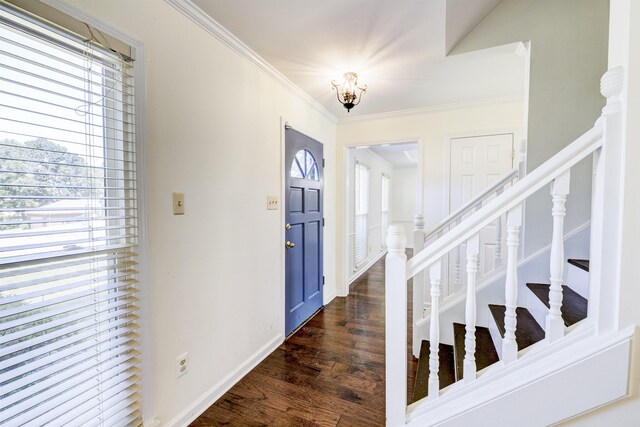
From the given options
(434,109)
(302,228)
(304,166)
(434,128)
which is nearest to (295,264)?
(302,228)

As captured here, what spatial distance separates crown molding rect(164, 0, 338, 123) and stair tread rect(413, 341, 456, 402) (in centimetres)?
244

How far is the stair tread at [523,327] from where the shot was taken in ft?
4.48

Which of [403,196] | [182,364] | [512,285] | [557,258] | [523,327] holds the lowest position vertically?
[182,364]

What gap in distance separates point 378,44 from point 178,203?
169cm

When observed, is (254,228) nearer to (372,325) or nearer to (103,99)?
(103,99)

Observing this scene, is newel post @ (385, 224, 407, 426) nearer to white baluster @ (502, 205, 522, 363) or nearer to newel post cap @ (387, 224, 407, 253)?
newel post cap @ (387, 224, 407, 253)

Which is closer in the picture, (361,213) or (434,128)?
(434,128)

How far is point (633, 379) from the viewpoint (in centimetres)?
90

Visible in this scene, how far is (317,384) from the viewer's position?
1930mm

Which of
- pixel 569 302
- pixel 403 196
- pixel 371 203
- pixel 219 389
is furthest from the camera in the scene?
pixel 403 196

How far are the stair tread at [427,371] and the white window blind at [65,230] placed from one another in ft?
4.85

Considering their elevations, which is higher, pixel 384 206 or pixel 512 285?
pixel 384 206

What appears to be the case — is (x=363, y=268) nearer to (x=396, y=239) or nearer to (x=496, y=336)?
(x=496, y=336)

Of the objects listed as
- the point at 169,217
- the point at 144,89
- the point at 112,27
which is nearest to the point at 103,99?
the point at 144,89
